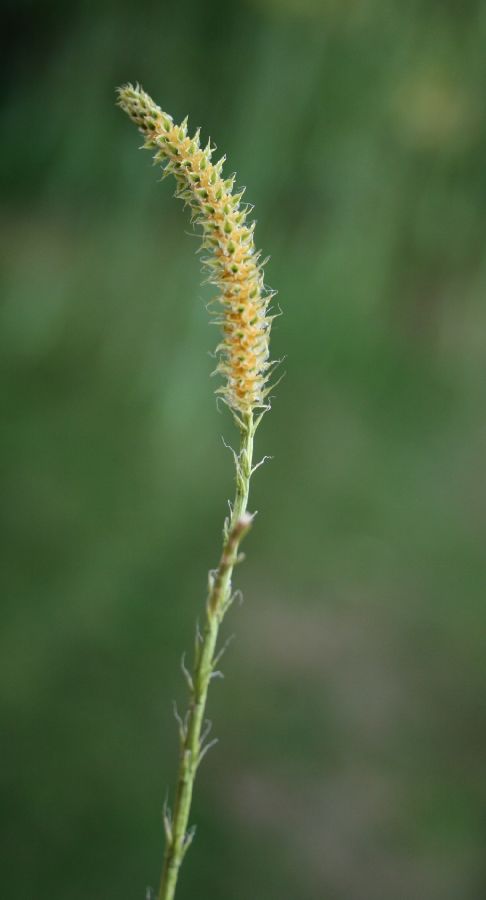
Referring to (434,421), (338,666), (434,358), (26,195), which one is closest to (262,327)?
(26,195)

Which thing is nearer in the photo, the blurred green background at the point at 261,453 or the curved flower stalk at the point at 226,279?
the curved flower stalk at the point at 226,279

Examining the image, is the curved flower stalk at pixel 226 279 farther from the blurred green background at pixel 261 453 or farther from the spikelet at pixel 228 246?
the blurred green background at pixel 261 453

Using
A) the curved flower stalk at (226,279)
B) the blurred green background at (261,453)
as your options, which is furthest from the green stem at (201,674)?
the blurred green background at (261,453)

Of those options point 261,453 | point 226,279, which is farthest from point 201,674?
point 261,453

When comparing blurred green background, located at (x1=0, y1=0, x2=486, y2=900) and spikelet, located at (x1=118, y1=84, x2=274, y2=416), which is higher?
blurred green background, located at (x1=0, y1=0, x2=486, y2=900)

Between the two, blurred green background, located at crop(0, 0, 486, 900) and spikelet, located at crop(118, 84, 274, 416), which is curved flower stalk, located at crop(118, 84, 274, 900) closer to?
spikelet, located at crop(118, 84, 274, 416)


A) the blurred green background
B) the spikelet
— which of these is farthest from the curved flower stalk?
the blurred green background
